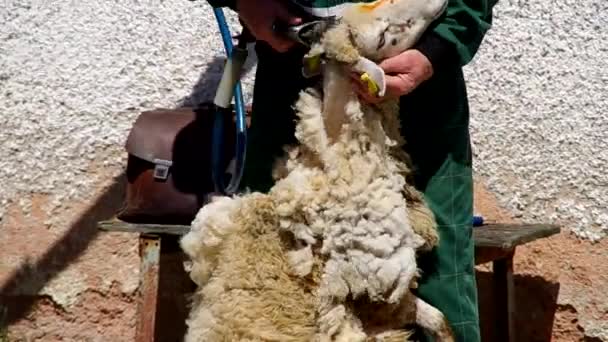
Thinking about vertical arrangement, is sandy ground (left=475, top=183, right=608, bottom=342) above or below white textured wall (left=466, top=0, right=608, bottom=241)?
below

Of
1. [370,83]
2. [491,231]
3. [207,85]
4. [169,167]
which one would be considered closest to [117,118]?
[207,85]

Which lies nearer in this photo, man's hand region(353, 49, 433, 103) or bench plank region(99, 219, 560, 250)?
man's hand region(353, 49, 433, 103)

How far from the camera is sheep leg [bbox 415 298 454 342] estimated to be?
1.69 m

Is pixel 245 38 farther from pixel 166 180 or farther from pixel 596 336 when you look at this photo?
pixel 596 336

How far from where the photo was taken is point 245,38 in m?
1.99

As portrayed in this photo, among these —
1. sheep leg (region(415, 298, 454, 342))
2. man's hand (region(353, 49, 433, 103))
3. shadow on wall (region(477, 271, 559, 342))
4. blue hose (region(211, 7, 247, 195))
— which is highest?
man's hand (region(353, 49, 433, 103))

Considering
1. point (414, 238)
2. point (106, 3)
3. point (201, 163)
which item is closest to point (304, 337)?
point (414, 238)

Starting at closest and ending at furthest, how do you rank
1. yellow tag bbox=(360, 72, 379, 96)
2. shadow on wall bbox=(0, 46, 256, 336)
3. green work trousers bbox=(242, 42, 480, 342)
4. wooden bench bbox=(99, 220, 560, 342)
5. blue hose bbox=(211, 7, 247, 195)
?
yellow tag bbox=(360, 72, 379, 96) < green work trousers bbox=(242, 42, 480, 342) < blue hose bbox=(211, 7, 247, 195) < wooden bench bbox=(99, 220, 560, 342) < shadow on wall bbox=(0, 46, 256, 336)

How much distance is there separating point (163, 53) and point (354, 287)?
58.4 inches

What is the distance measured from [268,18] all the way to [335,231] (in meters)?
0.33

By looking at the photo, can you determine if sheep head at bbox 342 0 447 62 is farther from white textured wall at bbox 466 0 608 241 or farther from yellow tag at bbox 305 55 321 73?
white textured wall at bbox 466 0 608 241

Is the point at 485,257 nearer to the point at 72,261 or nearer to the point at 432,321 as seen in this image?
the point at 432,321

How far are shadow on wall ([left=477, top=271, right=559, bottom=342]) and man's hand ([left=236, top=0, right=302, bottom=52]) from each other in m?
1.37

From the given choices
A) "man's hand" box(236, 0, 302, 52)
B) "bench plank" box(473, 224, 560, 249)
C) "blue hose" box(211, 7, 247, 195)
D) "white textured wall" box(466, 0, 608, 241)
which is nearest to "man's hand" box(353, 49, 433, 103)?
"man's hand" box(236, 0, 302, 52)
